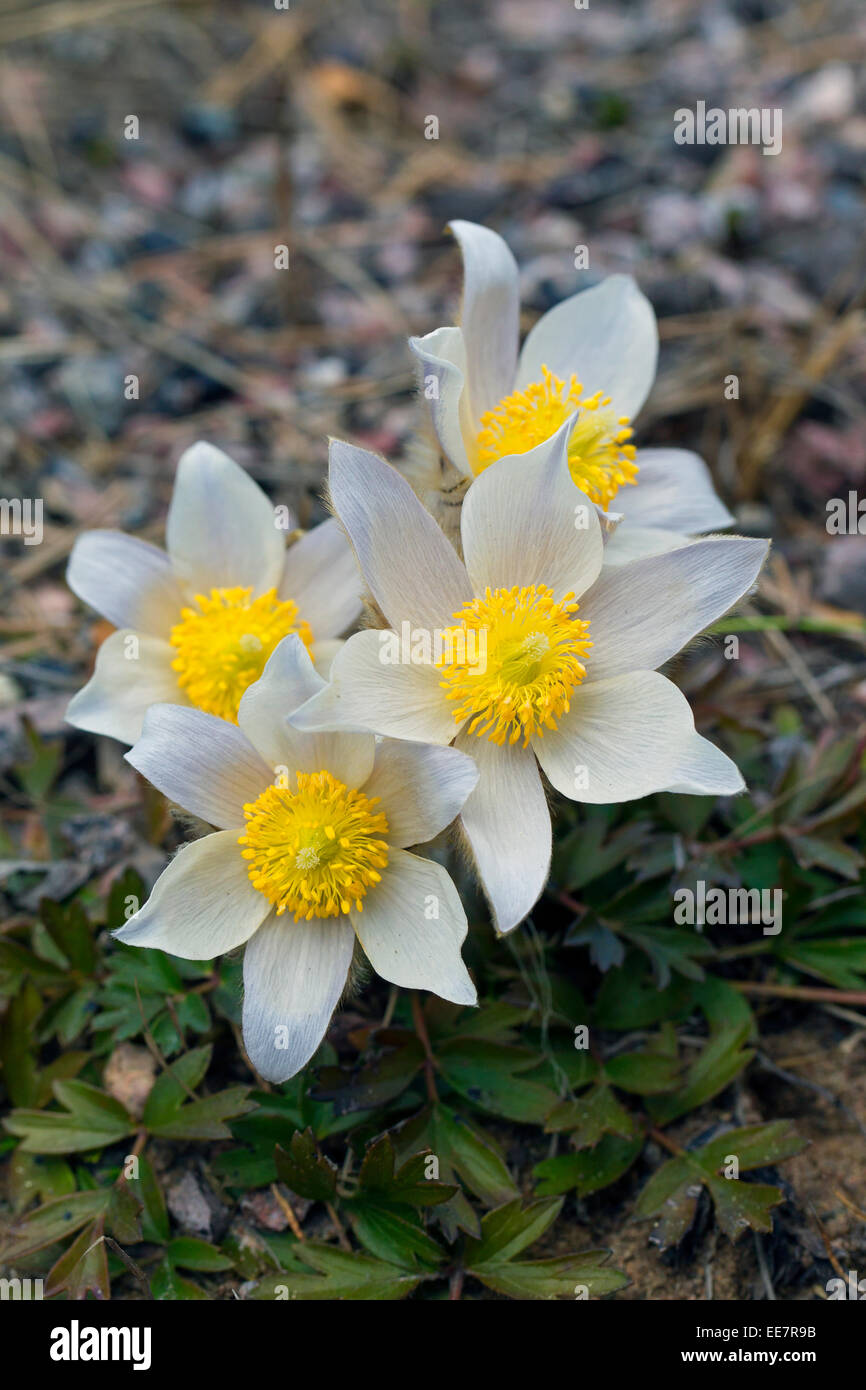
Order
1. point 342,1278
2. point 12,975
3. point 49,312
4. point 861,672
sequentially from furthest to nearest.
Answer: point 49,312, point 861,672, point 12,975, point 342,1278

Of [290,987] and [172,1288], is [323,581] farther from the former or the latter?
[172,1288]

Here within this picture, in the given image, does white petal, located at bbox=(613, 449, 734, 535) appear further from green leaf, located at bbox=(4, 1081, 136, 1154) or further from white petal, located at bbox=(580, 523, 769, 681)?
green leaf, located at bbox=(4, 1081, 136, 1154)

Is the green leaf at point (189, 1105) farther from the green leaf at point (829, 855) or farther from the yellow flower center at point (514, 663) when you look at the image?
the green leaf at point (829, 855)

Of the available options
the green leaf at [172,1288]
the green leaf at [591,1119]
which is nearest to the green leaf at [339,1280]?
the green leaf at [172,1288]

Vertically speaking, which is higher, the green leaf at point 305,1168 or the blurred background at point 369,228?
→ the blurred background at point 369,228
